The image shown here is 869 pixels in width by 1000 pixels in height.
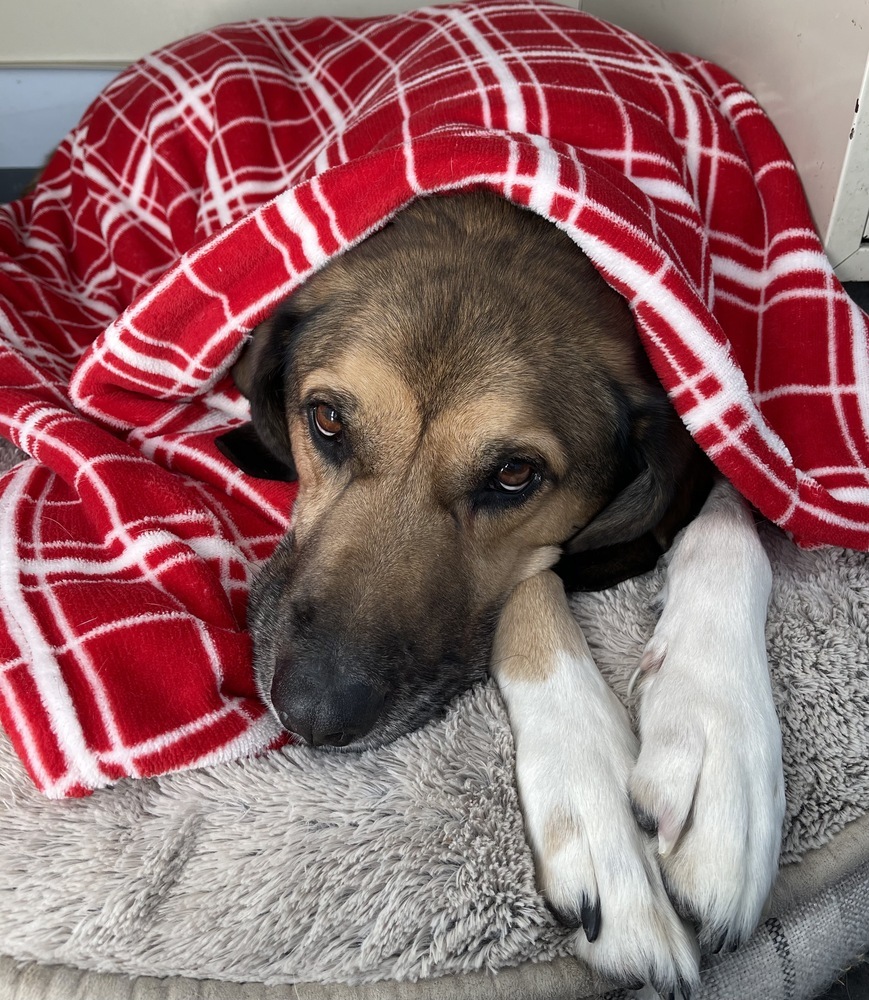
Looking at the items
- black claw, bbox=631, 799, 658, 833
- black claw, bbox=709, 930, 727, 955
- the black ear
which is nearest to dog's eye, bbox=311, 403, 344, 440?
the black ear

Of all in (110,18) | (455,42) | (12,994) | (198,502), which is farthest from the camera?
(110,18)

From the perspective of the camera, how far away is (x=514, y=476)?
174 centimetres

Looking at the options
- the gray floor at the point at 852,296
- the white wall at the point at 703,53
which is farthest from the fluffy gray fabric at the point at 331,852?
the white wall at the point at 703,53

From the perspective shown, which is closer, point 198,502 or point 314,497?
point 314,497

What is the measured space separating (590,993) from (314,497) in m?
1.04

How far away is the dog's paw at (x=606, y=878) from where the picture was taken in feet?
4.38

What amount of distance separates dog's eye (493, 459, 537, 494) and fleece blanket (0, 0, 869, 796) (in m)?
0.35

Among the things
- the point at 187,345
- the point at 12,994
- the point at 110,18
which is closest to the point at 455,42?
the point at 187,345

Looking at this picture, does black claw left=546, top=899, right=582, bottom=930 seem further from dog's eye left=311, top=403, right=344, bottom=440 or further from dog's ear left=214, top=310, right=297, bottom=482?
dog's ear left=214, top=310, right=297, bottom=482

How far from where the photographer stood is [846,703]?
1.70 metres

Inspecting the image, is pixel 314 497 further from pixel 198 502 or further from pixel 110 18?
pixel 110 18

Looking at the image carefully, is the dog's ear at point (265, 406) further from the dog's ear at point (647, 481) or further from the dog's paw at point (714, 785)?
the dog's paw at point (714, 785)

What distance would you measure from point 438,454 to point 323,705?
1.66 feet

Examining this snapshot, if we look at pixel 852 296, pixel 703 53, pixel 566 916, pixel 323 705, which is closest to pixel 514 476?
pixel 323 705
